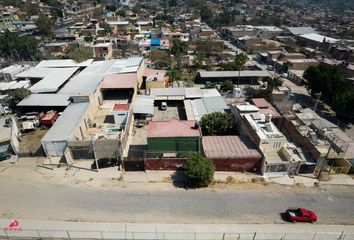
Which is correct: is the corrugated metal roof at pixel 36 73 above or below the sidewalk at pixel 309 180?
above

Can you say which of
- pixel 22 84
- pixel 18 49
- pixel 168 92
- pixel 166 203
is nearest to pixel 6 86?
pixel 22 84

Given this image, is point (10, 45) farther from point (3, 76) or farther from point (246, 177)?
point (246, 177)

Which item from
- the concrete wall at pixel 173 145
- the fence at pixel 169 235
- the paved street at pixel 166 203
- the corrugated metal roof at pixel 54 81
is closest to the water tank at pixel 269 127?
the paved street at pixel 166 203

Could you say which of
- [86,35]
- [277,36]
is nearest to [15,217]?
[86,35]

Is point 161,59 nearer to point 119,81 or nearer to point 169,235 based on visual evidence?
point 119,81

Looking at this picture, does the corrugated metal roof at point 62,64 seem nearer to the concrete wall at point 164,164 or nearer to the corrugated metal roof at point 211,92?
the corrugated metal roof at point 211,92
